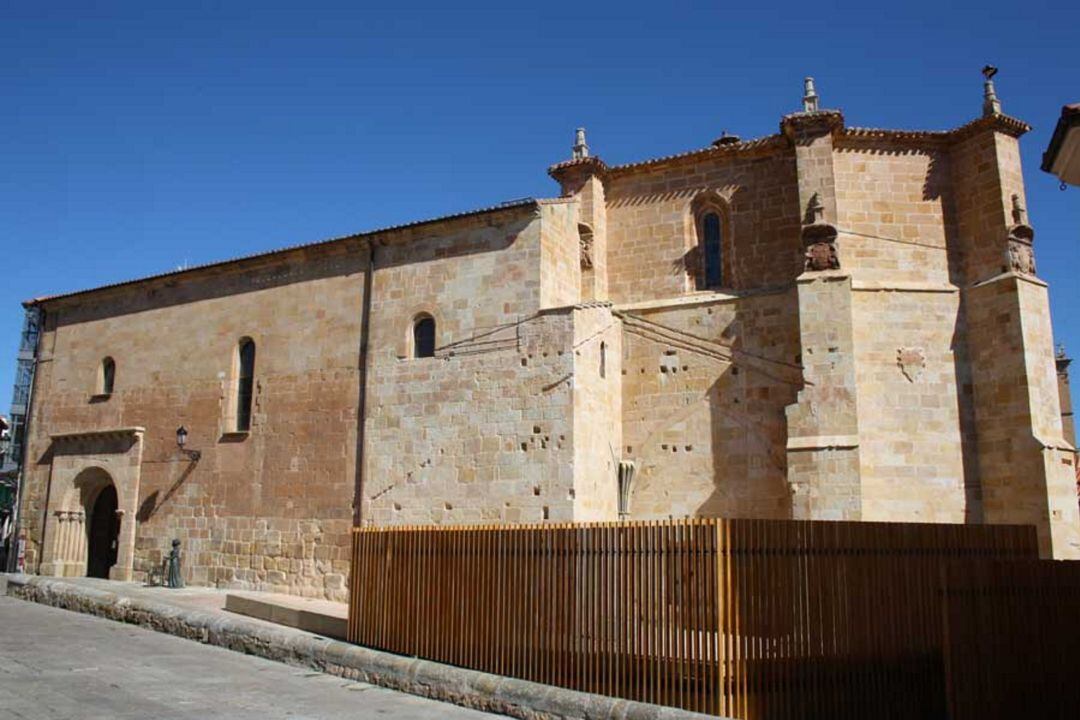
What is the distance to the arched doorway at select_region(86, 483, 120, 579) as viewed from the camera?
898 inches

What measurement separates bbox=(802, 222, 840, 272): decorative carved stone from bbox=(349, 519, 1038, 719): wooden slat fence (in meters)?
8.04

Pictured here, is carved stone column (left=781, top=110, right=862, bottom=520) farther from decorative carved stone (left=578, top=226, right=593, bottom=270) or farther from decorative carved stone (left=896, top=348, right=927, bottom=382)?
decorative carved stone (left=578, top=226, right=593, bottom=270)

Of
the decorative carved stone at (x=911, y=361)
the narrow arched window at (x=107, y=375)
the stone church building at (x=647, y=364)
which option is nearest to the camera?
the stone church building at (x=647, y=364)

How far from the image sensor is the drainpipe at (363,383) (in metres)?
17.7

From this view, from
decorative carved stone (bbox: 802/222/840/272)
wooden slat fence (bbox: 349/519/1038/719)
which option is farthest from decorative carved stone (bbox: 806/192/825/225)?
wooden slat fence (bbox: 349/519/1038/719)

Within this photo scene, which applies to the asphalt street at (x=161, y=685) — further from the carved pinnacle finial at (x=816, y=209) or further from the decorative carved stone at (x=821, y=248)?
the carved pinnacle finial at (x=816, y=209)

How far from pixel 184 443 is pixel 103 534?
4.61 m

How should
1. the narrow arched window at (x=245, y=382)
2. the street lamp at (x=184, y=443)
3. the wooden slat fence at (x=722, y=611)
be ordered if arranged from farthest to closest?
the street lamp at (x=184, y=443) < the narrow arched window at (x=245, y=382) < the wooden slat fence at (x=722, y=611)

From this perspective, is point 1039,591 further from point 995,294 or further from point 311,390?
point 311,390

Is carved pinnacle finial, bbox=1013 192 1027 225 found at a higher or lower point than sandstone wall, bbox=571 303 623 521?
higher

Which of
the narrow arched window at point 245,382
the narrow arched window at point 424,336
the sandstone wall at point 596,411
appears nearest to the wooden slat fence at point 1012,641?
the sandstone wall at point 596,411

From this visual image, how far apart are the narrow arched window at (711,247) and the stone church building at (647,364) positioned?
0.16 feet

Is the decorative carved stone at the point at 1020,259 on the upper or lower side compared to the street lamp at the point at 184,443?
upper

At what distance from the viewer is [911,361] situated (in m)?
17.1
